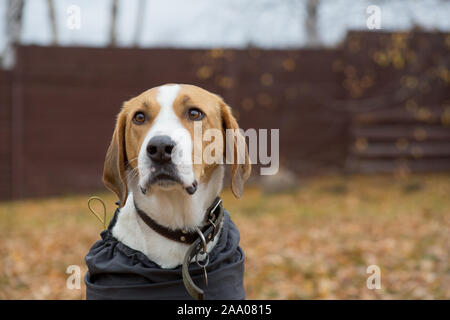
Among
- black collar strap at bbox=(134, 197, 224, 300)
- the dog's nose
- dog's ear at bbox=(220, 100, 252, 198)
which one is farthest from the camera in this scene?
dog's ear at bbox=(220, 100, 252, 198)

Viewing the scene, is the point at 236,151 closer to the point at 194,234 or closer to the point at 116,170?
the point at 194,234

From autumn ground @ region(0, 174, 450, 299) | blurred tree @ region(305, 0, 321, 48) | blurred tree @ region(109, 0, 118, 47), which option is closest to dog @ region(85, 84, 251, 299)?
autumn ground @ region(0, 174, 450, 299)

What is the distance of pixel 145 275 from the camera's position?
2.11 meters

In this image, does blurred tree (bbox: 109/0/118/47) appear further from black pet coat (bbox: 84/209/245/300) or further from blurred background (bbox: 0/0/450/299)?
black pet coat (bbox: 84/209/245/300)

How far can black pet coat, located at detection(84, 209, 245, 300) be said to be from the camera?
2111 mm

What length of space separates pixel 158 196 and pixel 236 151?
18.9 inches

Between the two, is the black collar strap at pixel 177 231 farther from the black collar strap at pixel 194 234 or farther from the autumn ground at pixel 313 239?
the autumn ground at pixel 313 239

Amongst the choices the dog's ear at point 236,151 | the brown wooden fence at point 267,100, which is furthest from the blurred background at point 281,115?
the dog's ear at point 236,151

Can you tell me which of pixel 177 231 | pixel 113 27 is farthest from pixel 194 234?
pixel 113 27

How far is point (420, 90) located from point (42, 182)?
8.69 meters

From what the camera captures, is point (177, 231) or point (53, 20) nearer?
point (177, 231)

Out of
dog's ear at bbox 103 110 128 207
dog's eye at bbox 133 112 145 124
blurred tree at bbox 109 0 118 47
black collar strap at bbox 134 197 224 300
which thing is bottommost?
black collar strap at bbox 134 197 224 300

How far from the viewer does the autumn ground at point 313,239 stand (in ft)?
14.3

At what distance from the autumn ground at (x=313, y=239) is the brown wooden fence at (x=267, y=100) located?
0.66 m
